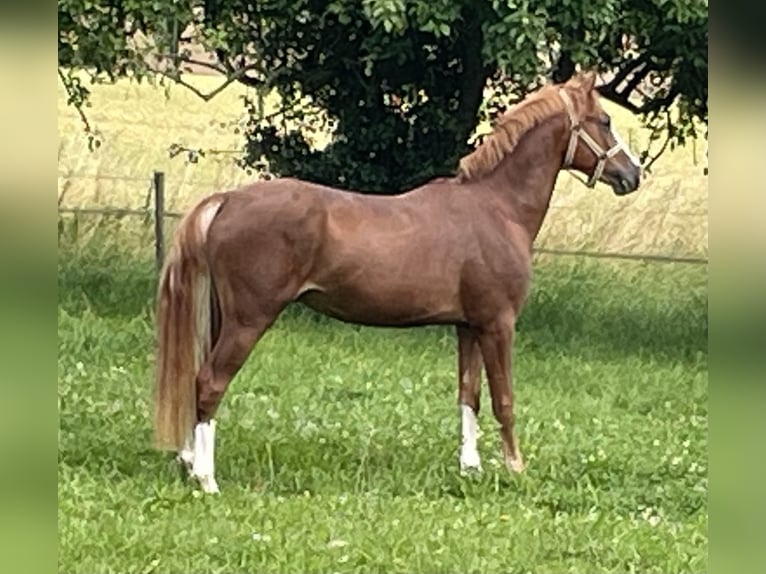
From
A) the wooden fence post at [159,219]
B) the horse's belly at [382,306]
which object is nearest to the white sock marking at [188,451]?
the horse's belly at [382,306]

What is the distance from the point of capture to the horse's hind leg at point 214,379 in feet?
17.6

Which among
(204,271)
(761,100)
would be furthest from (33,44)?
(204,271)

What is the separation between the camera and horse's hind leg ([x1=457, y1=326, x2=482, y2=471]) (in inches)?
236

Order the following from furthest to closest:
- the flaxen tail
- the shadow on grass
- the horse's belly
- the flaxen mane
Result: the shadow on grass → the flaxen mane → the horse's belly → the flaxen tail

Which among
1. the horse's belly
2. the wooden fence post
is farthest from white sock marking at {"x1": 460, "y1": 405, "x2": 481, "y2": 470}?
the wooden fence post

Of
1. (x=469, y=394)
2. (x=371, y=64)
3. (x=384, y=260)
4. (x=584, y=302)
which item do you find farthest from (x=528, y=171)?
(x=584, y=302)

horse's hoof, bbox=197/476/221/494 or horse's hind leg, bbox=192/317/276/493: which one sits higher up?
horse's hind leg, bbox=192/317/276/493

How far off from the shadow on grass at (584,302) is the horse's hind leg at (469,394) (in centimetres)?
373

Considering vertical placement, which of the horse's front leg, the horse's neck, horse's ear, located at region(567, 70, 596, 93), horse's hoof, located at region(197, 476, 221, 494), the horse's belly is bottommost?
horse's hoof, located at region(197, 476, 221, 494)

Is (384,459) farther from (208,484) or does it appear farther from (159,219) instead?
(159,219)

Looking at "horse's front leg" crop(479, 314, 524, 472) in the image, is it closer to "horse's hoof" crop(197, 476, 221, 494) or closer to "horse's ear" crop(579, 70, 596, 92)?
"horse's ear" crop(579, 70, 596, 92)

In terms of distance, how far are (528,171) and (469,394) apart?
3.83 feet

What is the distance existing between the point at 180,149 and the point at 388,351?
4550mm

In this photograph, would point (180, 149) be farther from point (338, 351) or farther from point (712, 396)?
point (712, 396)
